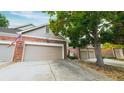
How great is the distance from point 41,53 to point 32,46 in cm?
103

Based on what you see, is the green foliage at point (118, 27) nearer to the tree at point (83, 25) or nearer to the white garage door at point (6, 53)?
the tree at point (83, 25)

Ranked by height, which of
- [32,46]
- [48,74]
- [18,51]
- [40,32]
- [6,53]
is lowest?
[48,74]

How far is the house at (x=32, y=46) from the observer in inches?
456

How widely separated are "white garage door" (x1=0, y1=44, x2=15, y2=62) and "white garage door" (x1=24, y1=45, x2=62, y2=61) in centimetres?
120

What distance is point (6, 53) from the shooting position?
11.4m

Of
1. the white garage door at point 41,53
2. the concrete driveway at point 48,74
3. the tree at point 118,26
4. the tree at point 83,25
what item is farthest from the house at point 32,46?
the tree at point 118,26

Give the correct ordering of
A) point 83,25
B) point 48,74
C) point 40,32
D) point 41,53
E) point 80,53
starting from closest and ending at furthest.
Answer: point 48,74, point 83,25, point 41,53, point 40,32, point 80,53

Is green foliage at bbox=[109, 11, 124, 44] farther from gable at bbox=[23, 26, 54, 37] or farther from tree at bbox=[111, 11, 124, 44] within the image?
gable at bbox=[23, 26, 54, 37]

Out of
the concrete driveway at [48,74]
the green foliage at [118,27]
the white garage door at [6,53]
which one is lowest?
the concrete driveway at [48,74]

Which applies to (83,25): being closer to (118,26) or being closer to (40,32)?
(118,26)

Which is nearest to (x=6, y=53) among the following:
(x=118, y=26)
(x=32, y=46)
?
(x=32, y=46)
